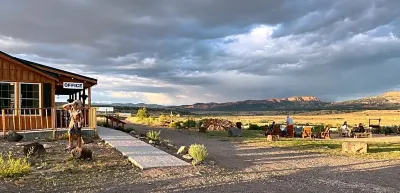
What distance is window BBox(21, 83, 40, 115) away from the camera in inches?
667

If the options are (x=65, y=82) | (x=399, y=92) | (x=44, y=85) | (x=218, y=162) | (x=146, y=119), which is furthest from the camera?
(x=399, y=92)

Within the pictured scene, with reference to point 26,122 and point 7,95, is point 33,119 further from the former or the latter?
point 7,95

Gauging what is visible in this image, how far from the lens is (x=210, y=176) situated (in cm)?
948

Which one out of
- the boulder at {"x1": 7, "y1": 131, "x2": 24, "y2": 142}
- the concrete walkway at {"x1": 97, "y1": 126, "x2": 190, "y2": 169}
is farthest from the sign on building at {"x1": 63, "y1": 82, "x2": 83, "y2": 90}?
the concrete walkway at {"x1": 97, "y1": 126, "x2": 190, "y2": 169}

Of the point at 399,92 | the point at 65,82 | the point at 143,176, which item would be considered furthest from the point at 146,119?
the point at 399,92

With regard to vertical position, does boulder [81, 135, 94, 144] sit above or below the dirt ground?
above

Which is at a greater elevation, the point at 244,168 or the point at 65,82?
the point at 65,82

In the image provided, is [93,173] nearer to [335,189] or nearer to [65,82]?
[335,189]

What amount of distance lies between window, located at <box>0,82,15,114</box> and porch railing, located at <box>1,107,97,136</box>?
265 mm

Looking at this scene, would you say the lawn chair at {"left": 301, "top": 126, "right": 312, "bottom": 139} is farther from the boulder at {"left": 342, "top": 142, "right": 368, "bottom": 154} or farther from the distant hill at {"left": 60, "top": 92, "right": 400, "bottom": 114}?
the distant hill at {"left": 60, "top": 92, "right": 400, "bottom": 114}

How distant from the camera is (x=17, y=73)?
16.7 m

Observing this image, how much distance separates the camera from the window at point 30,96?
16.9 m

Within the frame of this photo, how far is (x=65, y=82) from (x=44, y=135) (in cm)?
320

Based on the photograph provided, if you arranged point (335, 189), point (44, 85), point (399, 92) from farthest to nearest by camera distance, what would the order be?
1. point (399, 92)
2. point (44, 85)
3. point (335, 189)
